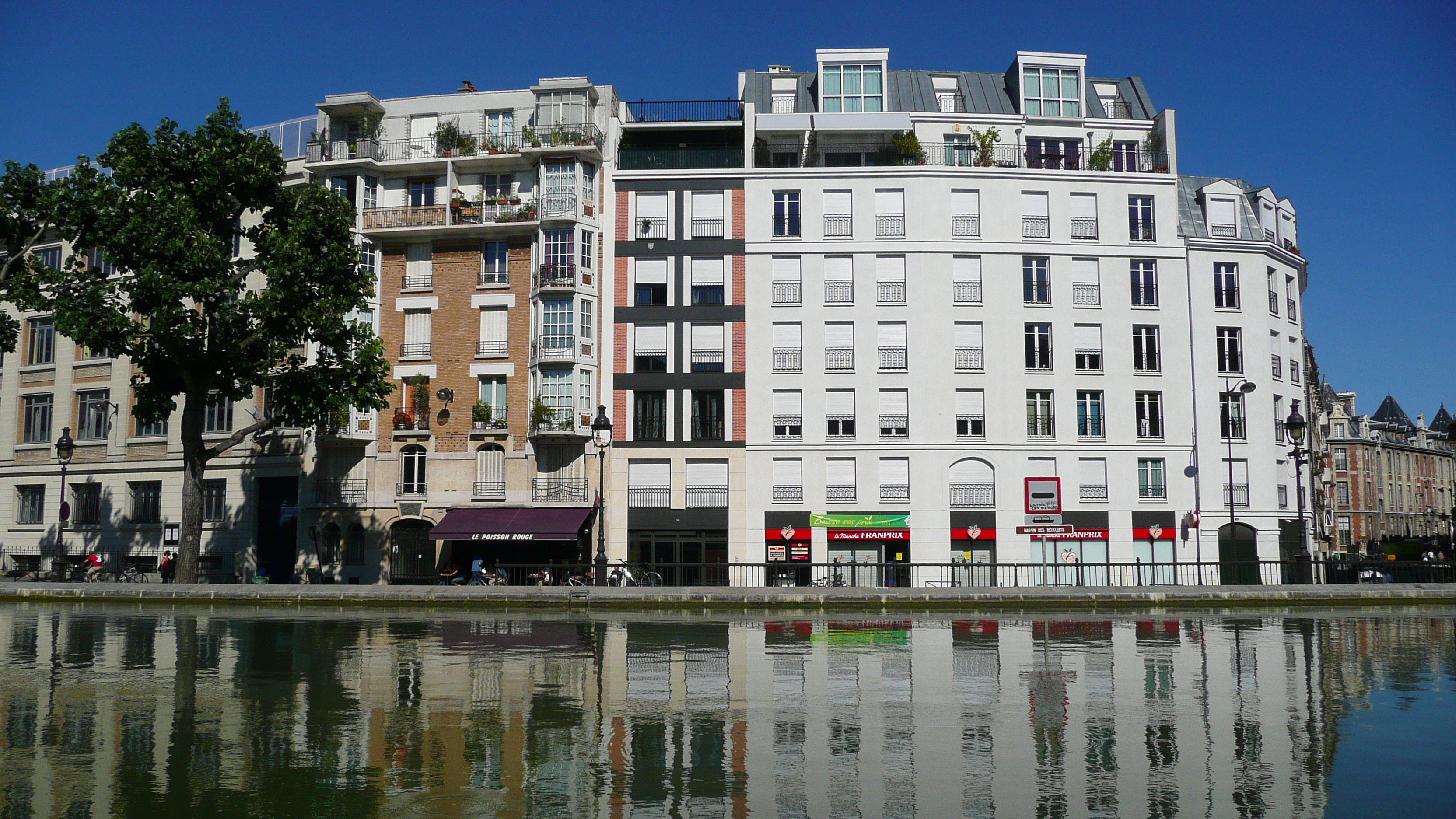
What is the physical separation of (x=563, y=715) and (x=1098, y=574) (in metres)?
31.8

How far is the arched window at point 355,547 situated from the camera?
1762 inches

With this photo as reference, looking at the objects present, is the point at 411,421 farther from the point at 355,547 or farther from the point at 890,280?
the point at 890,280

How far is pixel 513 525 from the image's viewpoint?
4288 cm

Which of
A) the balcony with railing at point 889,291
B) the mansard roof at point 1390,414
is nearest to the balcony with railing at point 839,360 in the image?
the balcony with railing at point 889,291

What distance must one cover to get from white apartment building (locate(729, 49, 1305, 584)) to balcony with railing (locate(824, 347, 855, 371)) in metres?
0.06

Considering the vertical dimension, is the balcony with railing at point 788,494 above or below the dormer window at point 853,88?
below

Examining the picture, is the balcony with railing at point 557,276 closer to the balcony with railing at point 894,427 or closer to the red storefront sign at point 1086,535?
the balcony with railing at point 894,427

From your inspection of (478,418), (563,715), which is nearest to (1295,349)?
(478,418)

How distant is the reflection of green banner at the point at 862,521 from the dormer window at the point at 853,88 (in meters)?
18.4

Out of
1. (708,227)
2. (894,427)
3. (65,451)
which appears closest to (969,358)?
(894,427)

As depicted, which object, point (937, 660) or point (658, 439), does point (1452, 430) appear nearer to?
point (658, 439)

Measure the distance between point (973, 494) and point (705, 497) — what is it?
11.2 meters

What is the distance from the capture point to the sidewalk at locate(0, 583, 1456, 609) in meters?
27.8

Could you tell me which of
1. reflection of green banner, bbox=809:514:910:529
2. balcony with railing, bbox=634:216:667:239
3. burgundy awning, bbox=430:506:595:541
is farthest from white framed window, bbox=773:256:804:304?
burgundy awning, bbox=430:506:595:541
